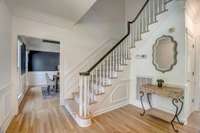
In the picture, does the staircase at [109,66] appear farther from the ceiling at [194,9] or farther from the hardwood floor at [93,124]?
the ceiling at [194,9]

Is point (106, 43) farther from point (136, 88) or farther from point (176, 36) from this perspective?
point (176, 36)

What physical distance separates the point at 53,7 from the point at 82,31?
1.43m

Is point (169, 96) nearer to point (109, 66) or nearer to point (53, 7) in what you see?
point (109, 66)

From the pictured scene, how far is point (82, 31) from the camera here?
14.9ft

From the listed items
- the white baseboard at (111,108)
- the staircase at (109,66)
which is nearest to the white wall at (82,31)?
the staircase at (109,66)

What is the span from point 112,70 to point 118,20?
267 centimetres

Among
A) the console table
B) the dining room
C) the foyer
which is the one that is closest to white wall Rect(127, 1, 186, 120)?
the foyer

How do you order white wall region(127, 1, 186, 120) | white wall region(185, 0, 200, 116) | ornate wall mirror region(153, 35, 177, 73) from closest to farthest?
white wall region(127, 1, 186, 120) → ornate wall mirror region(153, 35, 177, 73) → white wall region(185, 0, 200, 116)

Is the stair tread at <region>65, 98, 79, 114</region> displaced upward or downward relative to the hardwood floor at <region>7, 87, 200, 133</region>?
upward

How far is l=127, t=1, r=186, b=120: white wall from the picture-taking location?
10.0 feet

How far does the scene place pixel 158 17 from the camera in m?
3.56

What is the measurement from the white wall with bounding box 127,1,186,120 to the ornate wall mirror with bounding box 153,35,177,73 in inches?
3.7

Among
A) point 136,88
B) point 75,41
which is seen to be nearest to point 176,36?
point 136,88

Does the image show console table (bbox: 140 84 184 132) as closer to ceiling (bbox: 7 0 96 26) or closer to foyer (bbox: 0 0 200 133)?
foyer (bbox: 0 0 200 133)
